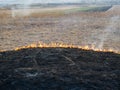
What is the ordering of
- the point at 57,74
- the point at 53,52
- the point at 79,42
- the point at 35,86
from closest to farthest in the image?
the point at 35,86 < the point at 57,74 < the point at 53,52 < the point at 79,42

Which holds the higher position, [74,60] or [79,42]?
[74,60]

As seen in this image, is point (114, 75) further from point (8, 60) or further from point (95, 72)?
point (8, 60)

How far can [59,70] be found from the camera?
10.3m

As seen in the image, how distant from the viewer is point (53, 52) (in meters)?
12.3

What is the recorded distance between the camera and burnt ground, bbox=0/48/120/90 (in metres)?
9.32

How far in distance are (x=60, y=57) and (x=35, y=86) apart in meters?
2.60

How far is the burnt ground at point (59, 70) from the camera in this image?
9.32 metres

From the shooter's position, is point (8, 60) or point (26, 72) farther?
point (8, 60)

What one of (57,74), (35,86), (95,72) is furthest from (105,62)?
(35,86)

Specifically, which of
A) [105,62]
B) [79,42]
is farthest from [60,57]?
[79,42]

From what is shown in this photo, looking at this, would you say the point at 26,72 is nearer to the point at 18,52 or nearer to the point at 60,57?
the point at 60,57

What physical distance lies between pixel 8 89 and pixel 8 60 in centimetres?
261

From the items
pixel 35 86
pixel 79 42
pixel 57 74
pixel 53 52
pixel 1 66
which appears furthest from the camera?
pixel 79 42

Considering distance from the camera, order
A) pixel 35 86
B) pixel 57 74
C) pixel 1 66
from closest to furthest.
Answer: pixel 35 86 → pixel 57 74 → pixel 1 66
